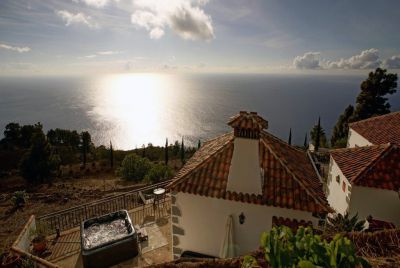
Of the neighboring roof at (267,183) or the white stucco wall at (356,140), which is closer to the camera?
the neighboring roof at (267,183)

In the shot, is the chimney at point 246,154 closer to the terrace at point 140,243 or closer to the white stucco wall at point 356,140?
the terrace at point 140,243

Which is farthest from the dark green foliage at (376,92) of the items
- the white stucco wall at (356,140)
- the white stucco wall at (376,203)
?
the white stucco wall at (376,203)

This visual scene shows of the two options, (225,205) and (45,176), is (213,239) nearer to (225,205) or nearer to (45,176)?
(225,205)

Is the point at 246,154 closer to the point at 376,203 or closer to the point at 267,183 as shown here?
the point at 267,183

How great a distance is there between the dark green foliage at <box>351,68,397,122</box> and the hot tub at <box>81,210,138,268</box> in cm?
4026

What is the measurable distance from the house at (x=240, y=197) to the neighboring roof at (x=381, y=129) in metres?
11.2

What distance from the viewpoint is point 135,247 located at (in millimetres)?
10969

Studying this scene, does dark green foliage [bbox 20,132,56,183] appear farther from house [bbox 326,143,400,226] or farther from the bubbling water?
house [bbox 326,143,400,226]

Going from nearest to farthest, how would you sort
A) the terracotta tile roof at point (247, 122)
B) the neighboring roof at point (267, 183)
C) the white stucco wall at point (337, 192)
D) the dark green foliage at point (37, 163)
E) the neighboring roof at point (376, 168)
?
the terracotta tile roof at point (247, 122) → the neighboring roof at point (267, 183) → the neighboring roof at point (376, 168) → the white stucco wall at point (337, 192) → the dark green foliage at point (37, 163)

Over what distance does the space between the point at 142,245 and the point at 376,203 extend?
39.3 feet

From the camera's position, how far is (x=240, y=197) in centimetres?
930

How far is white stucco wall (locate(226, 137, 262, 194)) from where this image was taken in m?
8.97

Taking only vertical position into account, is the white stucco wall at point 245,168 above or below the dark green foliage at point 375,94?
below

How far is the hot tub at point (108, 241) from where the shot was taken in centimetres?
1005
